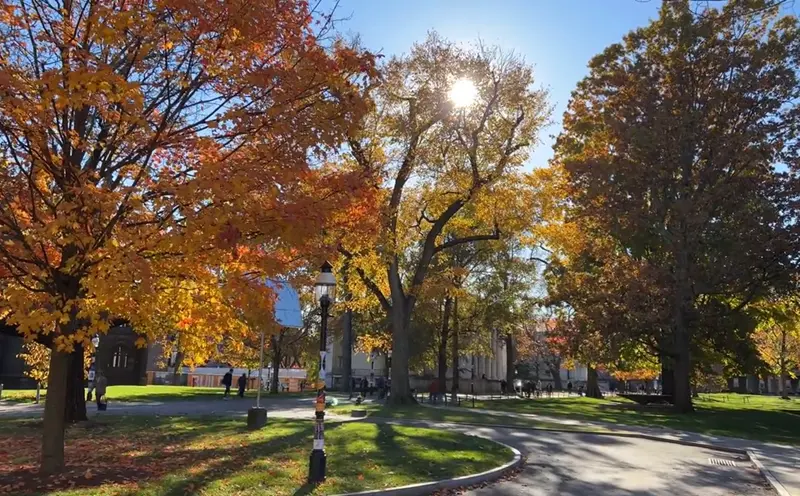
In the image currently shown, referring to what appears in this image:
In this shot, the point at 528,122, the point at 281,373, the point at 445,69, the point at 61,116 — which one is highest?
the point at 445,69

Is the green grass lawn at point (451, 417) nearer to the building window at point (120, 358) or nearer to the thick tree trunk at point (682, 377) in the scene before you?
the thick tree trunk at point (682, 377)

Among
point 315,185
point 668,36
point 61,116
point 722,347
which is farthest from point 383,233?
point 722,347

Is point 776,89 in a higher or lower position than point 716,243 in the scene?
higher

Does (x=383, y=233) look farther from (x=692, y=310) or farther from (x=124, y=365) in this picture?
(x=124, y=365)

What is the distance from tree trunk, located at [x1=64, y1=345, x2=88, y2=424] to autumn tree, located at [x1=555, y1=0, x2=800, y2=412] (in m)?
19.9

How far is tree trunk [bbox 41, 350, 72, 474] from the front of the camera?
8961 mm

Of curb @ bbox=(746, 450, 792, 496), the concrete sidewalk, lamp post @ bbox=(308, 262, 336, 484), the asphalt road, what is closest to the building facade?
the concrete sidewalk

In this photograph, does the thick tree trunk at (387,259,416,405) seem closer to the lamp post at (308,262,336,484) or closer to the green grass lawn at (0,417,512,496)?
the green grass lawn at (0,417,512,496)

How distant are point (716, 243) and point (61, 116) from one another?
25891 millimetres

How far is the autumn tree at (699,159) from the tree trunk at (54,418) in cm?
2214

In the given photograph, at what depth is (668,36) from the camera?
28.1 meters

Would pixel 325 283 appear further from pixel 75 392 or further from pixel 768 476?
pixel 75 392

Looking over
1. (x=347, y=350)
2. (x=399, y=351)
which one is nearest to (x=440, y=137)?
(x=399, y=351)

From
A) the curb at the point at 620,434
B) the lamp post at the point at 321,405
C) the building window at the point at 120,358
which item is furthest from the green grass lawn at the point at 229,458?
the building window at the point at 120,358
